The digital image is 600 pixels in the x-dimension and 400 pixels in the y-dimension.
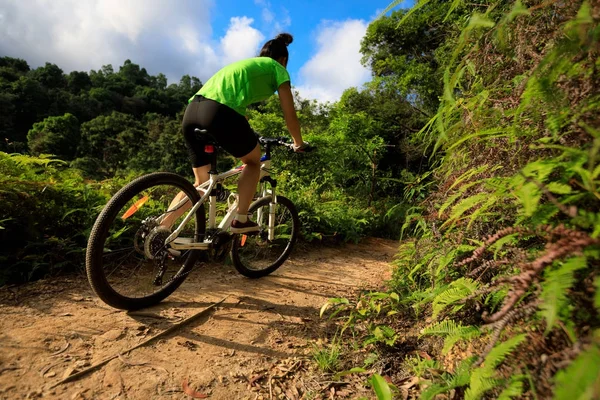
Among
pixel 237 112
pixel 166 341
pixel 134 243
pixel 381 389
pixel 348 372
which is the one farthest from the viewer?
pixel 237 112

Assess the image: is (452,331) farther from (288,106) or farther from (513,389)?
(288,106)

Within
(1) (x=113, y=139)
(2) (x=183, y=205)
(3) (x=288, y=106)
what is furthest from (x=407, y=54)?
(1) (x=113, y=139)

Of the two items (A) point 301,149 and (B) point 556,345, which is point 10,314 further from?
(B) point 556,345

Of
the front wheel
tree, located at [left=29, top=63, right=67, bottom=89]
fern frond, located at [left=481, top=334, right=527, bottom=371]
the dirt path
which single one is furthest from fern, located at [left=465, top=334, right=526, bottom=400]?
tree, located at [left=29, top=63, right=67, bottom=89]

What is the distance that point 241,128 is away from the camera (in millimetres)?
2482

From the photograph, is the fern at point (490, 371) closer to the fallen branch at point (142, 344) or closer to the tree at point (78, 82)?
Result: the fallen branch at point (142, 344)

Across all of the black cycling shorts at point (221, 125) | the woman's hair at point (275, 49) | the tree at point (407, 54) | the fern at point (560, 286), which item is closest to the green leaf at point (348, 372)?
the fern at point (560, 286)

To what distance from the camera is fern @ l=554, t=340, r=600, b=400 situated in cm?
66

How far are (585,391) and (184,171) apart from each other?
33.3m

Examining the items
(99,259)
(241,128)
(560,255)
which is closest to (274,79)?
(241,128)

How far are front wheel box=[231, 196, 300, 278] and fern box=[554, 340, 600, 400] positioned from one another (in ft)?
8.53

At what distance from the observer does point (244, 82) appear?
247 cm

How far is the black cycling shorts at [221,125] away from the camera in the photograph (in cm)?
239

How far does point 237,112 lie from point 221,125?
0.18m
